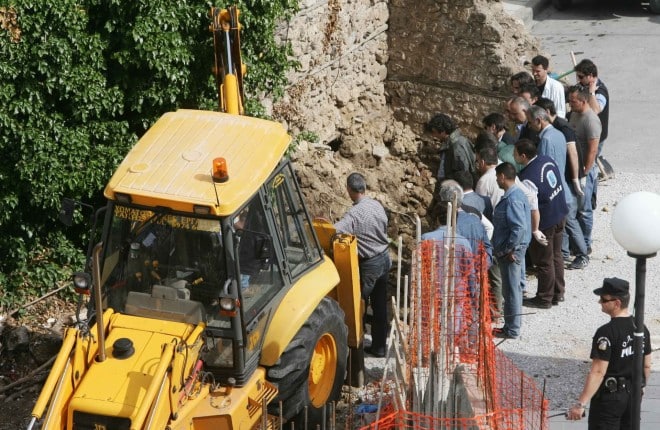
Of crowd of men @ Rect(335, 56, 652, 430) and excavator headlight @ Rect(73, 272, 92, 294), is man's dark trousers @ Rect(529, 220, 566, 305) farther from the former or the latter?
excavator headlight @ Rect(73, 272, 92, 294)

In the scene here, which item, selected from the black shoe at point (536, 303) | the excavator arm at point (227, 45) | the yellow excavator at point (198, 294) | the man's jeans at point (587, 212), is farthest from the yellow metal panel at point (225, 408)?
the man's jeans at point (587, 212)

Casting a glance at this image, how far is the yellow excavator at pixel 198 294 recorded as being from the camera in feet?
25.5

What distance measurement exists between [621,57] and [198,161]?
13.5 metres

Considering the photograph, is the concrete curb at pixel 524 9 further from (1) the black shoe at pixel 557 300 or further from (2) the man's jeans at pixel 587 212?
(1) the black shoe at pixel 557 300

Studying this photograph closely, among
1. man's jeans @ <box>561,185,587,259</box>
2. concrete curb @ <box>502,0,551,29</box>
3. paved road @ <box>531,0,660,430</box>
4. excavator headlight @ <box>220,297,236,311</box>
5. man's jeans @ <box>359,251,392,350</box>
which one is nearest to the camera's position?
excavator headlight @ <box>220,297,236,311</box>

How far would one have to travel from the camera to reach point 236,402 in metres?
8.27

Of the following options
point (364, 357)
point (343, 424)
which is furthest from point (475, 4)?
point (343, 424)

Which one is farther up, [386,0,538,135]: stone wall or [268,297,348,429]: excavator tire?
[386,0,538,135]: stone wall

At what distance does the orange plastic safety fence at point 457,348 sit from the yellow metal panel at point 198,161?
1.68 m

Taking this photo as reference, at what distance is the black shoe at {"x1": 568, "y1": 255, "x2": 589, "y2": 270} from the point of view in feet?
42.3

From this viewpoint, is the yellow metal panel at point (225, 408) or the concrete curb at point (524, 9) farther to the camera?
the concrete curb at point (524, 9)

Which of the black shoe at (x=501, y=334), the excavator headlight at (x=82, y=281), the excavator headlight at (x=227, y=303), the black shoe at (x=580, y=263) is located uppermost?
the excavator headlight at (x=82, y=281)

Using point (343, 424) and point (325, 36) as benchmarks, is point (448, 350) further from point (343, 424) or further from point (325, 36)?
point (325, 36)

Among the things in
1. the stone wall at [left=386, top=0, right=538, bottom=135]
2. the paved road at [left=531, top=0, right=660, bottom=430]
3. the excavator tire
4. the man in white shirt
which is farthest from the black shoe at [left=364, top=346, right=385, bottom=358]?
the stone wall at [left=386, top=0, right=538, bottom=135]
